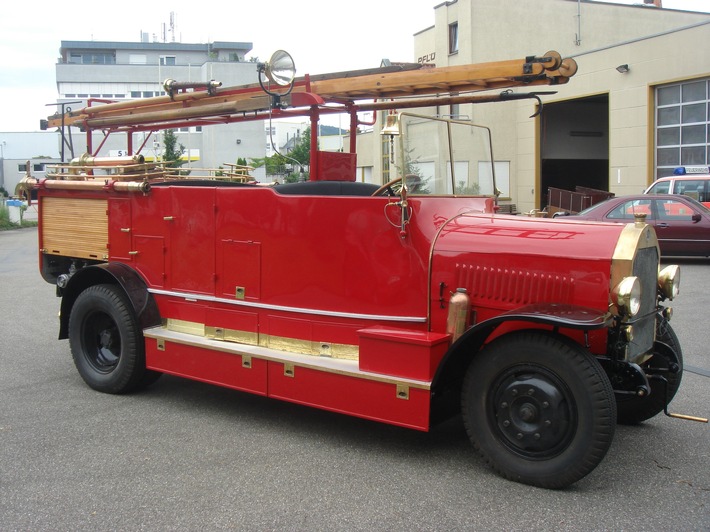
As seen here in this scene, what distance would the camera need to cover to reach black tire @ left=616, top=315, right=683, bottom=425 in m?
5.04

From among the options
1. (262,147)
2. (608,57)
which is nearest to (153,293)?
(608,57)

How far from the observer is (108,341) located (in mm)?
6531

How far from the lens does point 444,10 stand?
33438 mm

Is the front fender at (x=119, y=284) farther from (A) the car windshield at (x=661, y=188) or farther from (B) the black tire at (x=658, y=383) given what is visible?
(A) the car windshield at (x=661, y=188)

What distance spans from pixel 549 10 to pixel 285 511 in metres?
33.7

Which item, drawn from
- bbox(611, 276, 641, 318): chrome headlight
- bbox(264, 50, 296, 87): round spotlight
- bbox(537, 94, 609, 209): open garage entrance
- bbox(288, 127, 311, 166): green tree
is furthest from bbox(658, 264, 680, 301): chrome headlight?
bbox(537, 94, 609, 209): open garage entrance

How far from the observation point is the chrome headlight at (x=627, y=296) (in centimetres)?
405

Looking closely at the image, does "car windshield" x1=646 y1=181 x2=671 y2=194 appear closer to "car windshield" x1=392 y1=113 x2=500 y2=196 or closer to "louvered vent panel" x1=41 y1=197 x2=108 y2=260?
"car windshield" x1=392 y1=113 x2=500 y2=196

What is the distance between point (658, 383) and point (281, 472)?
8.91ft

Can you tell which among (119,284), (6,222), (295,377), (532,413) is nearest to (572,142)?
(6,222)

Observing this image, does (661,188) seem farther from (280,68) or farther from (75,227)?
(75,227)

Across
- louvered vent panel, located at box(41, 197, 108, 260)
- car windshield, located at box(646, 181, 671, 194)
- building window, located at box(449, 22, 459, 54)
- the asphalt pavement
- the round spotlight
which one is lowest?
the asphalt pavement

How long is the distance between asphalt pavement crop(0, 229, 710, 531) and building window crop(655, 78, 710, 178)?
68.0ft

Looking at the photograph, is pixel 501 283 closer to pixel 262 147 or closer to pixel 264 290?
pixel 264 290
